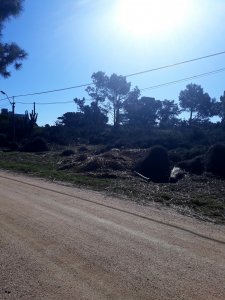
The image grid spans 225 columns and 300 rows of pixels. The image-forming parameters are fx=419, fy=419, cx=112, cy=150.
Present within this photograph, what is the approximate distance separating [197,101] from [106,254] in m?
78.5

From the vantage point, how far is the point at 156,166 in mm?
22125

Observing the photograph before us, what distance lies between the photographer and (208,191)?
16031mm

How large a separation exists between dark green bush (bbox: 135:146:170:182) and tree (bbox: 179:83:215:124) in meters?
61.5

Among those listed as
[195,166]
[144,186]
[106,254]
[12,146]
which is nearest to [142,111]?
[12,146]

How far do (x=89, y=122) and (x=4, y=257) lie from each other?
76702mm

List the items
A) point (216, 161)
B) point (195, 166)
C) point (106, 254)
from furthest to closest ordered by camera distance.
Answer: point (195, 166) → point (216, 161) → point (106, 254)

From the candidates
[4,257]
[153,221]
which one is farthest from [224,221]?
[4,257]

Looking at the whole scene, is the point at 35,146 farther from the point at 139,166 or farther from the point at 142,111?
the point at 142,111

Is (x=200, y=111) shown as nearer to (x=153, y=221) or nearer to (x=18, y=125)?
(x=18, y=125)

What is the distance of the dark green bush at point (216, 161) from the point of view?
20.5 metres

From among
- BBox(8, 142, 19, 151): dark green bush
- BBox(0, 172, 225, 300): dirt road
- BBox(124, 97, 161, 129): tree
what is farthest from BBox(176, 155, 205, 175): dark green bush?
BBox(124, 97, 161, 129): tree

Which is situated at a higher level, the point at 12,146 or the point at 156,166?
the point at 12,146

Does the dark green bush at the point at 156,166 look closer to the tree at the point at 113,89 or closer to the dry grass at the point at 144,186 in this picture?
the dry grass at the point at 144,186

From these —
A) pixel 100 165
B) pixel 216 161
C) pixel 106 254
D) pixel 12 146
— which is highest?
pixel 12 146
